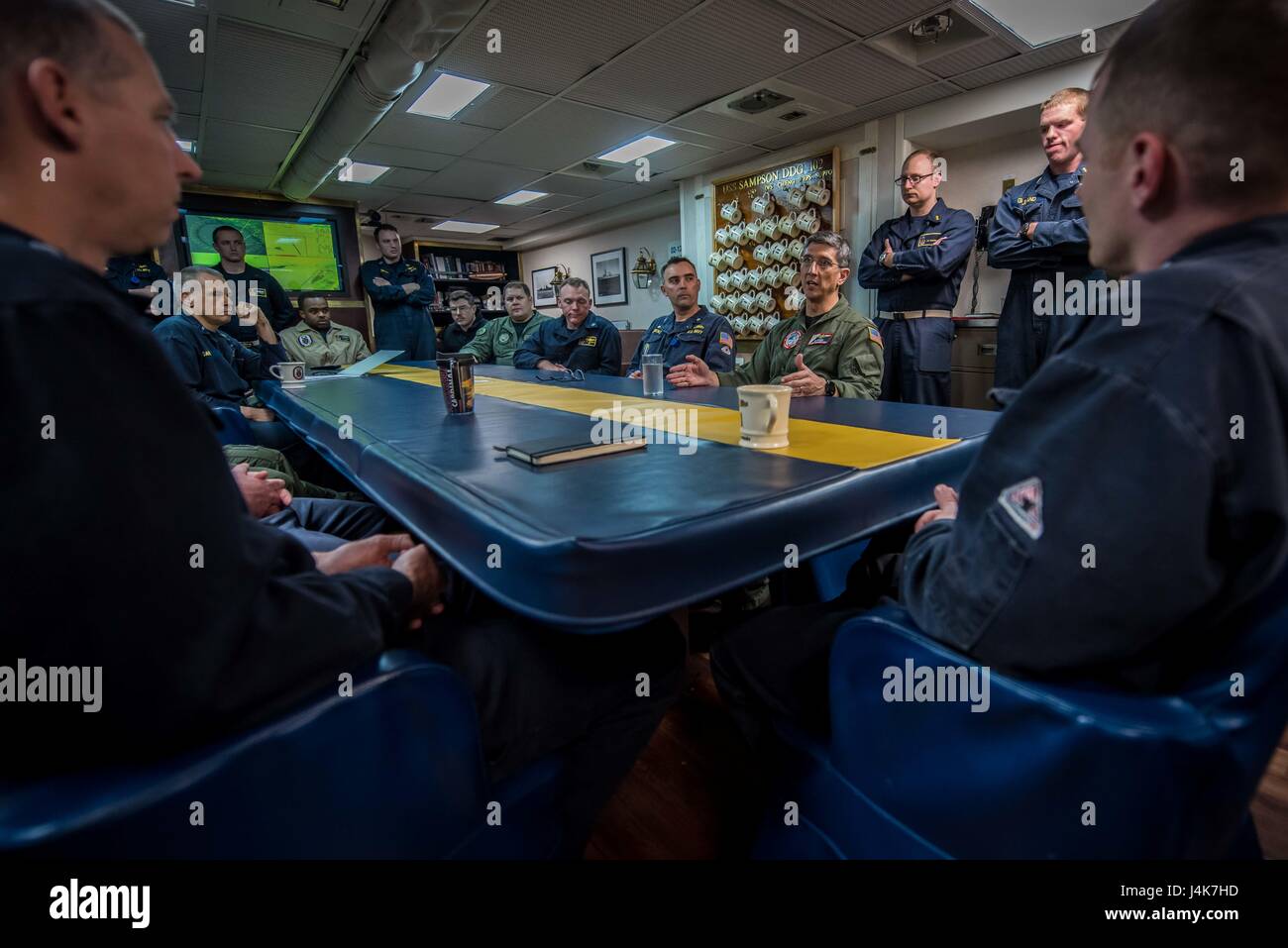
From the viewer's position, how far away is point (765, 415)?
1.16 m

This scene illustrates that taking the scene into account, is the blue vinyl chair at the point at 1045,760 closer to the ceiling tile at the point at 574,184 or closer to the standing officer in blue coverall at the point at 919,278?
the standing officer in blue coverall at the point at 919,278

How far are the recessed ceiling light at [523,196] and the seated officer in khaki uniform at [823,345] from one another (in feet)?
15.7

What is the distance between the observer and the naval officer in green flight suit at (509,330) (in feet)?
16.8

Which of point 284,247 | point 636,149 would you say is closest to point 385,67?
point 636,149

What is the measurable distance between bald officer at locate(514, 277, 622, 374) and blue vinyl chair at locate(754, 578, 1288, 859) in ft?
12.5

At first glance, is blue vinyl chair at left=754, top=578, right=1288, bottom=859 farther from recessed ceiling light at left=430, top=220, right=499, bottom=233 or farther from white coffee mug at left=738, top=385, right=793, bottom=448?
recessed ceiling light at left=430, top=220, right=499, bottom=233

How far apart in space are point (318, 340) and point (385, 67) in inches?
107
